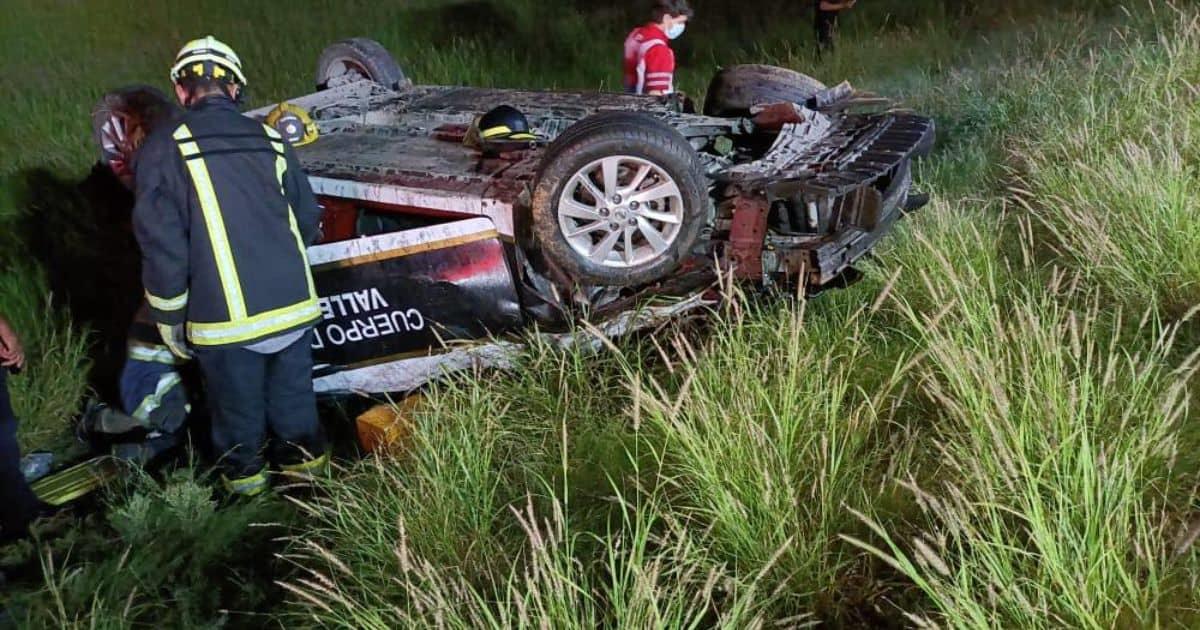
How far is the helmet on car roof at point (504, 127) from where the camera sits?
4008 mm

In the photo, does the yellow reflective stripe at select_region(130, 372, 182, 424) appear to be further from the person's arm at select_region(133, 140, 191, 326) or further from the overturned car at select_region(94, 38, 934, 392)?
the person's arm at select_region(133, 140, 191, 326)

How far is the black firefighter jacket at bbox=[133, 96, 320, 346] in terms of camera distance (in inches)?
123

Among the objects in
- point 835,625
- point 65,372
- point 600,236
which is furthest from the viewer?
point 65,372

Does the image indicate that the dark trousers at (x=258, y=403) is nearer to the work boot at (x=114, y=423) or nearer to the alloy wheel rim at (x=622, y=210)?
the work boot at (x=114, y=423)

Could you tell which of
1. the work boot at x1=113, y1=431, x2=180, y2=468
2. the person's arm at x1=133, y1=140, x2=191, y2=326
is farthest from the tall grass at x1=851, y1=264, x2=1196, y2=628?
the work boot at x1=113, y1=431, x2=180, y2=468

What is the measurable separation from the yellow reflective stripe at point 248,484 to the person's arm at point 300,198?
2.94 ft

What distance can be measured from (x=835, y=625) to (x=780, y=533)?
24 cm

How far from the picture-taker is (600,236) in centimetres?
358

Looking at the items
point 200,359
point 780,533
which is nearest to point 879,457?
point 780,533

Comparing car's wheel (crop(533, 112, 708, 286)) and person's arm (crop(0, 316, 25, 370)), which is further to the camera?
car's wheel (crop(533, 112, 708, 286))

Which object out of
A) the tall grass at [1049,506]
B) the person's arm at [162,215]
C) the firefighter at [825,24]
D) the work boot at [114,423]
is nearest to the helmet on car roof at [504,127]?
the person's arm at [162,215]

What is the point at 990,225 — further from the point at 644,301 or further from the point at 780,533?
the point at 780,533

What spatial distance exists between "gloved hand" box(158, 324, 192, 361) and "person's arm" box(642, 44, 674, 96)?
290 cm

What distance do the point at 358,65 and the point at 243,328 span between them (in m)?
2.90
